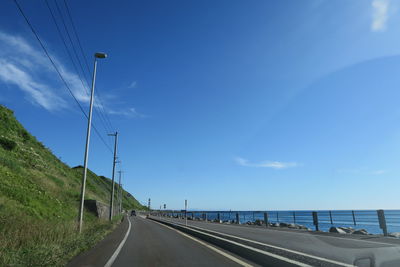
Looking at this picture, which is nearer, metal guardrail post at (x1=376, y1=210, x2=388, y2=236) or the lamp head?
metal guardrail post at (x1=376, y1=210, x2=388, y2=236)

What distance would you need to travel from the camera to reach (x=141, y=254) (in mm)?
10172

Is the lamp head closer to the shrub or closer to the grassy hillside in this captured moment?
the grassy hillside

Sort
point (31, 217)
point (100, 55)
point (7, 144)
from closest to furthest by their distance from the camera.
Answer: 1. point (31, 217)
2. point (100, 55)
3. point (7, 144)

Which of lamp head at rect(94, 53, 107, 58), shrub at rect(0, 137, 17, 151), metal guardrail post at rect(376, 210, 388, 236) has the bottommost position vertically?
metal guardrail post at rect(376, 210, 388, 236)

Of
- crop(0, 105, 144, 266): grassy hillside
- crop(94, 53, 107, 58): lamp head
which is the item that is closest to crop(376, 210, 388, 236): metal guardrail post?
crop(0, 105, 144, 266): grassy hillside

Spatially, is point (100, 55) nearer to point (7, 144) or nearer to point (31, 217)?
point (31, 217)

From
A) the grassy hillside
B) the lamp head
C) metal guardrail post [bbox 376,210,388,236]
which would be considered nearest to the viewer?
the grassy hillside

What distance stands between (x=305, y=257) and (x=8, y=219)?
11.0m

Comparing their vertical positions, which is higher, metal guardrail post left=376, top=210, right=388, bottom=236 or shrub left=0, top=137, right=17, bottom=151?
shrub left=0, top=137, right=17, bottom=151

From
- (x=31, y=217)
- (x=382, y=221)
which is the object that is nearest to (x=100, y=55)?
(x=31, y=217)

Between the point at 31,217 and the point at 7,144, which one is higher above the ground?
the point at 7,144

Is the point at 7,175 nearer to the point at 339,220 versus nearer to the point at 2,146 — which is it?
the point at 2,146

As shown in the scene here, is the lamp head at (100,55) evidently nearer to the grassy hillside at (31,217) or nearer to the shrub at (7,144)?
the grassy hillside at (31,217)

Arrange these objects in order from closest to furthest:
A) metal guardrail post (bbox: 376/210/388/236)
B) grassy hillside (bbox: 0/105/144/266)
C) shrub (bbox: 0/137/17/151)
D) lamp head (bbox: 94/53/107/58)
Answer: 1. grassy hillside (bbox: 0/105/144/266)
2. metal guardrail post (bbox: 376/210/388/236)
3. lamp head (bbox: 94/53/107/58)
4. shrub (bbox: 0/137/17/151)
